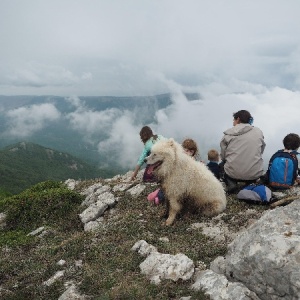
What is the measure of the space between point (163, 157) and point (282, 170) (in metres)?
4.93

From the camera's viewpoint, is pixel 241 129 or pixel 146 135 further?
pixel 146 135

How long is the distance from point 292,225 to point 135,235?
484 cm

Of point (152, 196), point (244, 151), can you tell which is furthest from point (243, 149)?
point (152, 196)

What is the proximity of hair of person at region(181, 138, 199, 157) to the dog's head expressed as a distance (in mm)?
2986

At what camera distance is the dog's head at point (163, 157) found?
34.1 ft

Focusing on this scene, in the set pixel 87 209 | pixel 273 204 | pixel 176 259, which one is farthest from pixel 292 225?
pixel 87 209

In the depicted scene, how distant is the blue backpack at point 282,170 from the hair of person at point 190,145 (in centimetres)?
294

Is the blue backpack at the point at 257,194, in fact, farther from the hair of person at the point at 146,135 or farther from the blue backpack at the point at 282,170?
the hair of person at the point at 146,135

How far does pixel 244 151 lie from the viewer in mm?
11758

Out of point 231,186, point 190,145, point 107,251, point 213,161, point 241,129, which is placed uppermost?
point 241,129

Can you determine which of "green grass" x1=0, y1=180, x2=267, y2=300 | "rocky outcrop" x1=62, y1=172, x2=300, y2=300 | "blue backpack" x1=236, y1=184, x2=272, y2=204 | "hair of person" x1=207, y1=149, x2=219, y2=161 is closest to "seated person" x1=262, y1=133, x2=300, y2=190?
"blue backpack" x1=236, y1=184, x2=272, y2=204

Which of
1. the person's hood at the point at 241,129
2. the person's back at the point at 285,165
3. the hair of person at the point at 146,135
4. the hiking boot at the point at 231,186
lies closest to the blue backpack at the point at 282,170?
the person's back at the point at 285,165

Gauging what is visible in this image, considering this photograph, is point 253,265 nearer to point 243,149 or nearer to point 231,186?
point 243,149

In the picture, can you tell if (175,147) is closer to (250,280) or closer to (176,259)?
(176,259)
